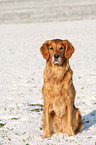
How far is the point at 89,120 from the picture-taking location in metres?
8.05

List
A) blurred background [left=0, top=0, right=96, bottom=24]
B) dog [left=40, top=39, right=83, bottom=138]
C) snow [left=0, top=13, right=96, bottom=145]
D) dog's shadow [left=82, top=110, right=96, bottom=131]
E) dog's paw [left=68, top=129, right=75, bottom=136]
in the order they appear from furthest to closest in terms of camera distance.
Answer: blurred background [left=0, top=0, right=96, bottom=24]
dog's shadow [left=82, top=110, right=96, bottom=131]
snow [left=0, top=13, right=96, bottom=145]
dog's paw [left=68, top=129, right=75, bottom=136]
dog [left=40, top=39, right=83, bottom=138]

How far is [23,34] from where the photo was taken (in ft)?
83.5

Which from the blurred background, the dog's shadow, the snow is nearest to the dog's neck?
the snow

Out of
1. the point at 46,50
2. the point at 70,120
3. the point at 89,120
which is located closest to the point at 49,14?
the point at 89,120

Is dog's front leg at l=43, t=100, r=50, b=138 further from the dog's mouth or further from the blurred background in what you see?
the blurred background

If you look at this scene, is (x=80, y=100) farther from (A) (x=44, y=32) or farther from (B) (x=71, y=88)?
(A) (x=44, y=32)

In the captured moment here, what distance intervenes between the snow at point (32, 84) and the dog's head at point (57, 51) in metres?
1.75

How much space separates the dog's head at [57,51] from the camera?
6229mm

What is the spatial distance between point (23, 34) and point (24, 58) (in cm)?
794

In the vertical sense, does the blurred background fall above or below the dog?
above

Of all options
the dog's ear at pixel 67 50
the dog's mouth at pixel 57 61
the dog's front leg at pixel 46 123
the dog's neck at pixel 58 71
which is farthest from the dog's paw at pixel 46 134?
the dog's ear at pixel 67 50

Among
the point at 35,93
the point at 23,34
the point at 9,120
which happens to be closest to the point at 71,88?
the point at 9,120

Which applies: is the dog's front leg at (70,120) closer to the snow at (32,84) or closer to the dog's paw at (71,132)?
the dog's paw at (71,132)

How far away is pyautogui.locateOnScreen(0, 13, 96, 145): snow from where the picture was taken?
23.0ft
